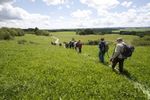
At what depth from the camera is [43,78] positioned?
16.2 meters

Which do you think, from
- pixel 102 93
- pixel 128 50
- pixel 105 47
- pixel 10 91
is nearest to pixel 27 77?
pixel 10 91

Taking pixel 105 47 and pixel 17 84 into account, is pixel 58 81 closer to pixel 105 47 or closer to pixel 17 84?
pixel 17 84

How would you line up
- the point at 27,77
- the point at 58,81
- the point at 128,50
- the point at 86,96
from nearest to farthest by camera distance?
the point at 86,96 < the point at 58,81 < the point at 27,77 < the point at 128,50

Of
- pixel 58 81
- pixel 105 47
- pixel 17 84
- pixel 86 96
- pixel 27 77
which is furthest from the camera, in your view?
pixel 105 47

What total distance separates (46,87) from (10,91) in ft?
6.87

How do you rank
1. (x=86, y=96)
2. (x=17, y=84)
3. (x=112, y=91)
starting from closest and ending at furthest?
(x=86, y=96), (x=112, y=91), (x=17, y=84)

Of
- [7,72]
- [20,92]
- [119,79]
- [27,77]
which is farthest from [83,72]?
[20,92]

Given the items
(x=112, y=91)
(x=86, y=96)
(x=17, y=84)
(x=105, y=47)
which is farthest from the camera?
(x=105, y=47)

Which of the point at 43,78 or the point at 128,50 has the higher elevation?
the point at 128,50

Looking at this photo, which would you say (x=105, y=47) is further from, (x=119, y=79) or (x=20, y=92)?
(x=20, y=92)

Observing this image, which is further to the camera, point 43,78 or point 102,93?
point 43,78

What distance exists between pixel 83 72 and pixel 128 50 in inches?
157

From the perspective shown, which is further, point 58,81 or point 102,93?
point 58,81

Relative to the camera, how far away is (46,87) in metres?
13.9
